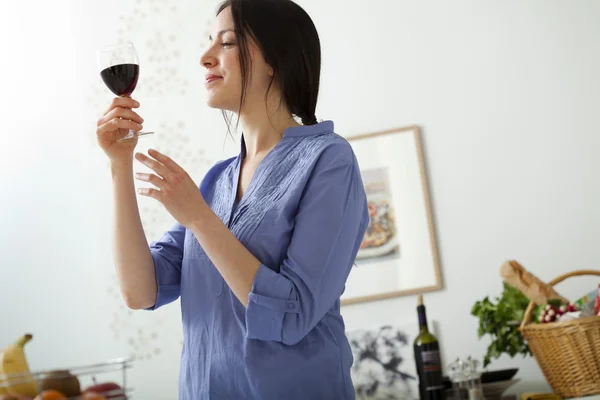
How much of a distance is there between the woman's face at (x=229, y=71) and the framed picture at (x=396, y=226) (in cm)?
158

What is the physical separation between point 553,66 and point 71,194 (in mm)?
1977

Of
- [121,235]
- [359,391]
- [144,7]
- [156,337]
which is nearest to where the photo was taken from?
[121,235]

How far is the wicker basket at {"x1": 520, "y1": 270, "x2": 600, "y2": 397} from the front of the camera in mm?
2254

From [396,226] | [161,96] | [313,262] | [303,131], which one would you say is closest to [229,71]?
[303,131]

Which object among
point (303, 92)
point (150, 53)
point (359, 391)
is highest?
point (150, 53)

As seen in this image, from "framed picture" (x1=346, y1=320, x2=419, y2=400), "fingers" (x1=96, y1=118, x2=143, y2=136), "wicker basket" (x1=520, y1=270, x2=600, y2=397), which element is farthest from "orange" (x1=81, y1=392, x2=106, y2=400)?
"framed picture" (x1=346, y1=320, x2=419, y2=400)

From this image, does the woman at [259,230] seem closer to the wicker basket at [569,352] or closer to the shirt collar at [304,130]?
the shirt collar at [304,130]

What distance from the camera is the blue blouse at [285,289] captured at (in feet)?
3.87

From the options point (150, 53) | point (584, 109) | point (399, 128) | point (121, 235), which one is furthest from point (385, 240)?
point (121, 235)

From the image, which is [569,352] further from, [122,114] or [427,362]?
[122,114]

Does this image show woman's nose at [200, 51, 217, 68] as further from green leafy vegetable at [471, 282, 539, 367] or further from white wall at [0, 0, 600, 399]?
white wall at [0, 0, 600, 399]

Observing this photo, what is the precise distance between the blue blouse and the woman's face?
0.41ft

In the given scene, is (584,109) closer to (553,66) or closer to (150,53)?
(553,66)

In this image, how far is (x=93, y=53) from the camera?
334 cm
